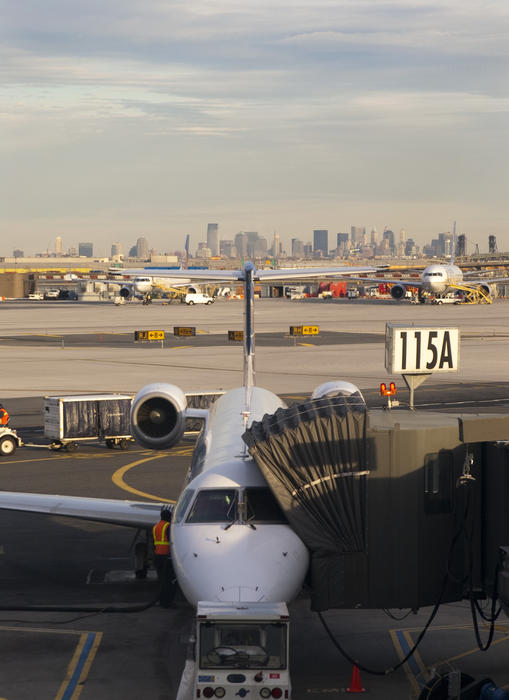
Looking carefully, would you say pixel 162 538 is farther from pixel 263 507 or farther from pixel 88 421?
pixel 88 421

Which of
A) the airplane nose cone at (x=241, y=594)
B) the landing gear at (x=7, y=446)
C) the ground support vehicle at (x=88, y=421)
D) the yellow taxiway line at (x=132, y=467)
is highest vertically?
the airplane nose cone at (x=241, y=594)

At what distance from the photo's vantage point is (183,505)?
15984 millimetres

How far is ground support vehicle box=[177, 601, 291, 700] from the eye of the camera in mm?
12891

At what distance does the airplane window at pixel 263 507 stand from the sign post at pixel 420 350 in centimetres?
1148

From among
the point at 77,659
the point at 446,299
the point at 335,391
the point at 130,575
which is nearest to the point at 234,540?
the point at 77,659

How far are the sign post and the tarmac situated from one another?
24.0 ft

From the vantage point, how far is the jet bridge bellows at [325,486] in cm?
1493

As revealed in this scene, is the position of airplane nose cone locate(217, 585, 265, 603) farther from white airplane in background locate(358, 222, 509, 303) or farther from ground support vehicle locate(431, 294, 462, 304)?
ground support vehicle locate(431, 294, 462, 304)

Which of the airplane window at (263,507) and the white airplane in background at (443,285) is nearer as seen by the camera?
the airplane window at (263,507)

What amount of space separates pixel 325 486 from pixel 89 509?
7220 mm

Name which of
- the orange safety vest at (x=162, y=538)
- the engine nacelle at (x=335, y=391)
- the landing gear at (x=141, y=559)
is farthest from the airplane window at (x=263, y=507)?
the engine nacelle at (x=335, y=391)

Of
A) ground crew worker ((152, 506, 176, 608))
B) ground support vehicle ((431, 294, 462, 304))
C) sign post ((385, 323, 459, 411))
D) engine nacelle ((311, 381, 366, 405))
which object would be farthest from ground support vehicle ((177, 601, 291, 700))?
ground support vehicle ((431, 294, 462, 304))

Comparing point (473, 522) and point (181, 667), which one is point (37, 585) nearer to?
point (181, 667)

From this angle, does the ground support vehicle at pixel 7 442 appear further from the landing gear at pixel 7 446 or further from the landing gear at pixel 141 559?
the landing gear at pixel 141 559
